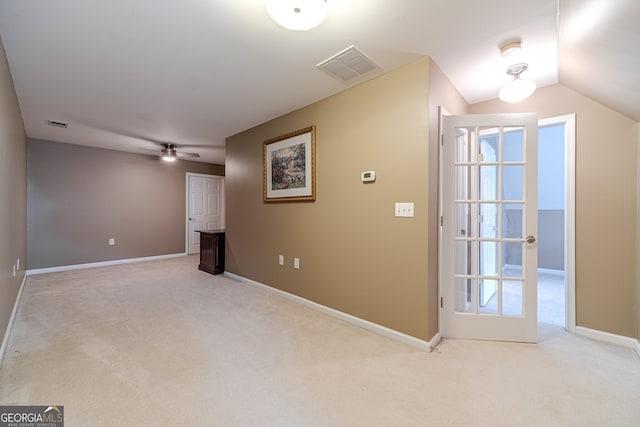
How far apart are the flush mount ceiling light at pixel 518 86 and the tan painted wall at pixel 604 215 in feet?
1.81

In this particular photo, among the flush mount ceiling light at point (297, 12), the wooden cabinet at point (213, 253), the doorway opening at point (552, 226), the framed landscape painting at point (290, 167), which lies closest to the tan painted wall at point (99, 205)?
the wooden cabinet at point (213, 253)

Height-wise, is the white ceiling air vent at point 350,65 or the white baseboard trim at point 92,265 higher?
the white ceiling air vent at point 350,65

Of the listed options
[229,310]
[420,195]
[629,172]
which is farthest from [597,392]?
[229,310]

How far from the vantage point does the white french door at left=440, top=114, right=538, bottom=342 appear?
221cm

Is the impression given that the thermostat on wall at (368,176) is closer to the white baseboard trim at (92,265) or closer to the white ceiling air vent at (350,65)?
the white ceiling air vent at (350,65)

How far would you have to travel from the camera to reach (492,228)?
2.34 m

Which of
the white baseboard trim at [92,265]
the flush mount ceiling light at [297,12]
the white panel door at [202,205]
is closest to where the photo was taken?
the flush mount ceiling light at [297,12]

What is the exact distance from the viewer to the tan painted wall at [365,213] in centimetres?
214

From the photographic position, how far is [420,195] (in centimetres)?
211

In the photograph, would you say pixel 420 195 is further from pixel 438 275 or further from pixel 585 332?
pixel 585 332

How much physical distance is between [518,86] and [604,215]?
4.37 feet

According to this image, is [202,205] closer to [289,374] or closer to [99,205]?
[99,205]

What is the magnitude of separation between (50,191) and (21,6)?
4.19 m

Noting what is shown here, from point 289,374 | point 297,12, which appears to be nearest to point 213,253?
point 289,374
